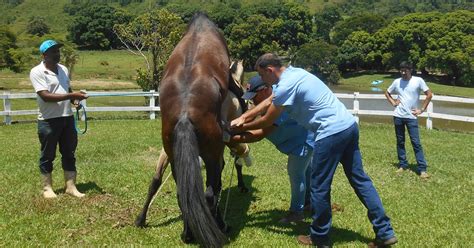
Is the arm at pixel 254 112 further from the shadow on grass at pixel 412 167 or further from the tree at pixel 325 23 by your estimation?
the tree at pixel 325 23

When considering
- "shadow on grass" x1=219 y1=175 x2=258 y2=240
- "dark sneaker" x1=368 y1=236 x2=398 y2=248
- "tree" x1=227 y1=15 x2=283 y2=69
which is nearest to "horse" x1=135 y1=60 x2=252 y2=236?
"shadow on grass" x1=219 y1=175 x2=258 y2=240

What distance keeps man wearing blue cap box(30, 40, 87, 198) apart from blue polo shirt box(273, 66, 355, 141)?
2.93 metres

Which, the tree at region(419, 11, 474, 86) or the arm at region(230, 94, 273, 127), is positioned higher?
the arm at region(230, 94, 273, 127)

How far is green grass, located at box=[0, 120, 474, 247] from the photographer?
4.94 m

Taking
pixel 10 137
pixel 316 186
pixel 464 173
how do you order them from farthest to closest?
pixel 10 137 → pixel 464 173 → pixel 316 186

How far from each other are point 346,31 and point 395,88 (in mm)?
66999

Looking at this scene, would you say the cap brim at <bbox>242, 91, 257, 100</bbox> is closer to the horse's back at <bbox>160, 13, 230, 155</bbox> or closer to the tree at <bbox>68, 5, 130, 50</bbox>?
the horse's back at <bbox>160, 13, 230, 155</bbox>

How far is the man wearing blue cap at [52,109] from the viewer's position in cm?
584

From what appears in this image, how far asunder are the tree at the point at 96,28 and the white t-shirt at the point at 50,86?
78.1 meters

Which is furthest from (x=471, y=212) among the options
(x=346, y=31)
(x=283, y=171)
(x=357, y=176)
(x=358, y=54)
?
(x=346, y=31)

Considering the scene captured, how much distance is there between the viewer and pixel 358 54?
60.6 metres

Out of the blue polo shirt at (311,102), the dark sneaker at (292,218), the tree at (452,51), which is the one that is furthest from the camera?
the tree at (452,51)

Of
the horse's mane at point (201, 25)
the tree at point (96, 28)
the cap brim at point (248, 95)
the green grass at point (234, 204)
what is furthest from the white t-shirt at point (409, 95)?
the tree at point (96, 28)

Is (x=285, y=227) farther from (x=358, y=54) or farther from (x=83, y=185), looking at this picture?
(x=358, y=54)
